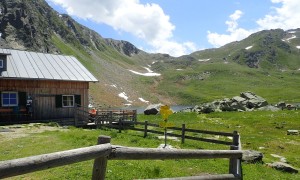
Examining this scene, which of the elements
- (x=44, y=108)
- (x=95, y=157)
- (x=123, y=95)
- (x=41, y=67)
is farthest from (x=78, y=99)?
(x=123, y=95)

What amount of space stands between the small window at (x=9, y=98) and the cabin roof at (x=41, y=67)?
80.0 inches

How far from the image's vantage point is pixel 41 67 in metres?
40.9

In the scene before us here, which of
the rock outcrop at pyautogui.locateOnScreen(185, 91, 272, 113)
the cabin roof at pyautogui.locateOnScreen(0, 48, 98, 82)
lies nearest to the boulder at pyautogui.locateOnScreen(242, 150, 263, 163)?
the cabin roof at pyautogui.locateOnScreen(0, 48, 98, 82)

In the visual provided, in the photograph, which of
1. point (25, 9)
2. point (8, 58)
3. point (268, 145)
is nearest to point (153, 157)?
point (268, 145)

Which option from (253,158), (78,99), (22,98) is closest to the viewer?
(253,158)

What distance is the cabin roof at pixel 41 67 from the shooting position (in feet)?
124

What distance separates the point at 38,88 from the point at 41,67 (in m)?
3.53

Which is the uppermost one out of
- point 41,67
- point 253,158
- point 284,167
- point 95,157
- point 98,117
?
point 41,67

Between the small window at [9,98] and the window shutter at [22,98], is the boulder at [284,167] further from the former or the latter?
the small window at [9,98]

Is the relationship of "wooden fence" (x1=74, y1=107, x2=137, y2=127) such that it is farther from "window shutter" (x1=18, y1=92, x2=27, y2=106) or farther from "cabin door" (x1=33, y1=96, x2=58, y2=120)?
"window shutter" (x1=18, y1=92, x2=27, y2=106)

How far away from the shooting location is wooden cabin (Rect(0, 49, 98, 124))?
36.8 m

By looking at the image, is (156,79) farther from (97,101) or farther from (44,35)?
(97,101)

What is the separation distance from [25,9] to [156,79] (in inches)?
3021

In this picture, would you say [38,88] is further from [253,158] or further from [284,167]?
[284,167]
